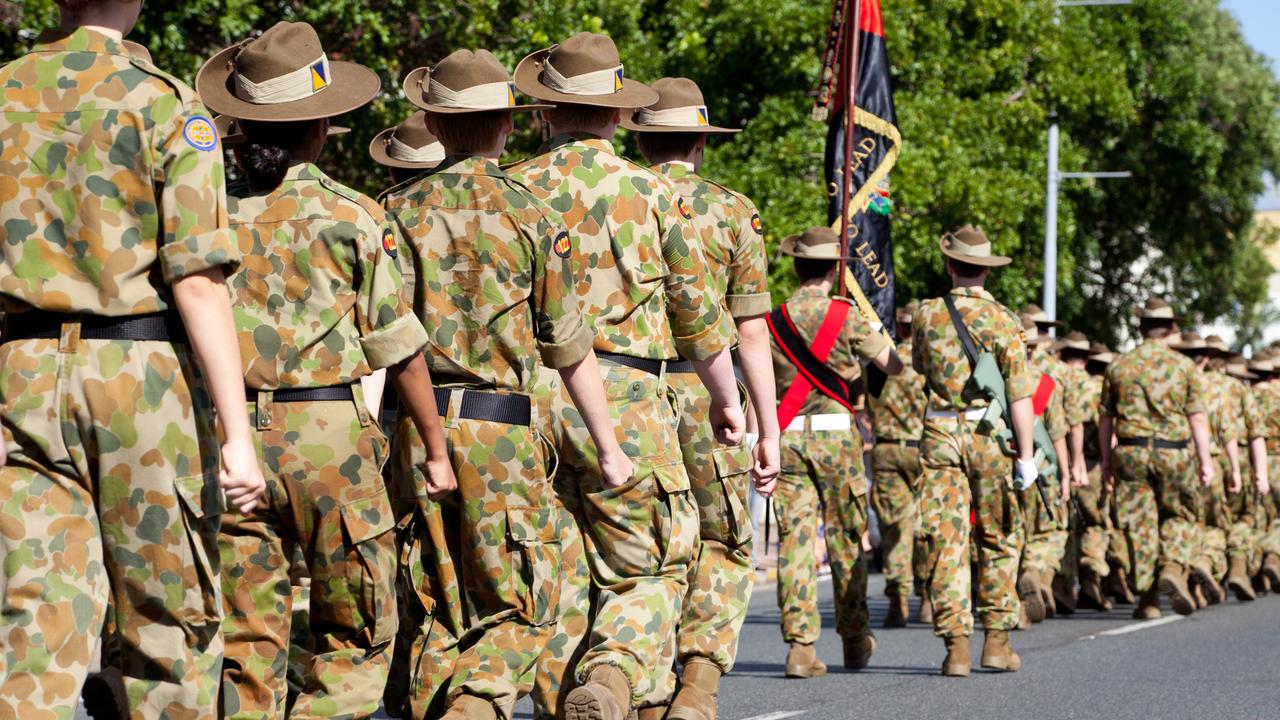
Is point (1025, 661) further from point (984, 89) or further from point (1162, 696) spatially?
point (984, 89)

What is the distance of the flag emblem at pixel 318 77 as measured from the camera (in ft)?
19.4

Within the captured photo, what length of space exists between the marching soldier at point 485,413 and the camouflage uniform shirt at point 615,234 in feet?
1.22

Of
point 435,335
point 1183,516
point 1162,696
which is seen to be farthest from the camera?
point 1183,516

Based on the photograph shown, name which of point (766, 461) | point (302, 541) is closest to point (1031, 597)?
point (766, 461)

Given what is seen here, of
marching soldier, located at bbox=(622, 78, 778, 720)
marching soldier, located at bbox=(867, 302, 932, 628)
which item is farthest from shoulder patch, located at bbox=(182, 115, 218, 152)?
marching soldier, located at bbox=(867, 302, 932, 628)

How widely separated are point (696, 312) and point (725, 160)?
72.6ft

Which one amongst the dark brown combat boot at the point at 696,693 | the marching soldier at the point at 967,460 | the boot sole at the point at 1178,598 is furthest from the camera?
the boot sole at the point at 1178,598

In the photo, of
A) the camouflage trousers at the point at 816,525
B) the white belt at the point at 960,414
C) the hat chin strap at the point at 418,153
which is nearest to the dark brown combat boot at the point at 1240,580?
the white belt at the point at 960,414

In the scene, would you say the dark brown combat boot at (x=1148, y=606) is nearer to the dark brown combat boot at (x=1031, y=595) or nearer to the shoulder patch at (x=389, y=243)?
the dark brown combat boot at (x=1031, y=595)

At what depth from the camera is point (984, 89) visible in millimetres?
31750

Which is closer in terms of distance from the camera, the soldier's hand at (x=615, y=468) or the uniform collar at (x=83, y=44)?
A: the uniform collar at (x=83, y=44)

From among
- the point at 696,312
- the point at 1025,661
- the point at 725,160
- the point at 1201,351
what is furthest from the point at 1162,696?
the point at 725,160

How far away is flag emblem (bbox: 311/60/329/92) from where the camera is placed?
19.4 feet

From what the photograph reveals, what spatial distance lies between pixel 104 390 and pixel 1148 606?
1151cm
